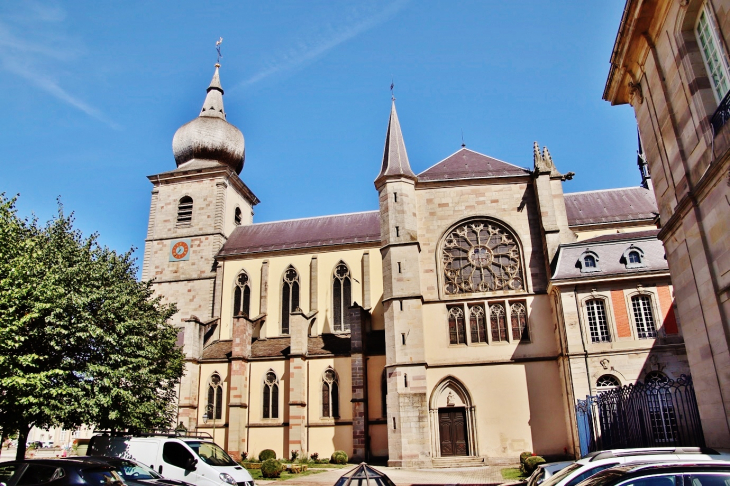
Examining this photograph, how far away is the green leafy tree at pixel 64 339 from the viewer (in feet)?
46.5

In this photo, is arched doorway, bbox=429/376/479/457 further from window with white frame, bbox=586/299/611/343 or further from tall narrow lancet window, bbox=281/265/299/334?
tall narrow lancet window, bbox=281/265/299/334

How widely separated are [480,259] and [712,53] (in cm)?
1588

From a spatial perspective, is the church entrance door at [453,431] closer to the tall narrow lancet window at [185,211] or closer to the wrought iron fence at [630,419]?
the wrought iron fence at [630,419]

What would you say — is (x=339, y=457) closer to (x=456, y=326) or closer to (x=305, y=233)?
(x=456, y=326)

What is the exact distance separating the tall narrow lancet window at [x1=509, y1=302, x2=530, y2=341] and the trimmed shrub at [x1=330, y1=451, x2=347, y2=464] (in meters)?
9.65

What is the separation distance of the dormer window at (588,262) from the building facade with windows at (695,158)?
10.8 m

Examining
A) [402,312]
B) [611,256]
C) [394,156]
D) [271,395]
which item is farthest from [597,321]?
[271,395]

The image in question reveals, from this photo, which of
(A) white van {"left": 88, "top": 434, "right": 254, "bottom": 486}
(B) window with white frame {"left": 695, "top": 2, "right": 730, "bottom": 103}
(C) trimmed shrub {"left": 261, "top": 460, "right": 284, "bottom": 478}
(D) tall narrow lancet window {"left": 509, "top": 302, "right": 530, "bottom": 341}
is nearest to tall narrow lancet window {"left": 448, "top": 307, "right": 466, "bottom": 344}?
(D) tall narrow lancet window {"left": 509, "top": 302, "right": 530, "bottom": 341}

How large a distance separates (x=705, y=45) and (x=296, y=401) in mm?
23281

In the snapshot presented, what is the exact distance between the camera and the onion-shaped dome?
1596 inches

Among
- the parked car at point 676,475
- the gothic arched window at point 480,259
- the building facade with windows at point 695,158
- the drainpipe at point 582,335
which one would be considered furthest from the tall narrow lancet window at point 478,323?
the parked car at point 676,475

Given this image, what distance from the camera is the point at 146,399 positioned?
18500 mm

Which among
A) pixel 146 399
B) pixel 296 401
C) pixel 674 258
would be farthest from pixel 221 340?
pixel 674 258

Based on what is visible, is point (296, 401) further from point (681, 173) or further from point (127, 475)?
point (681, 173)
